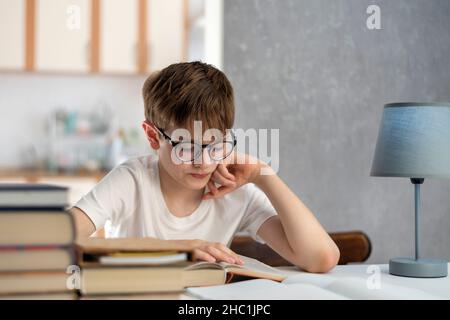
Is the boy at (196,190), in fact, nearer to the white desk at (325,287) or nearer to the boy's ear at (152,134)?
the boy's ear at (152,134)

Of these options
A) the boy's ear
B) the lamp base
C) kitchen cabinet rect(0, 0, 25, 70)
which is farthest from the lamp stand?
kitchen cabinet rect(0, 0, 25, 70)

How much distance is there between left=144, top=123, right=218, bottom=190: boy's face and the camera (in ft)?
3.76

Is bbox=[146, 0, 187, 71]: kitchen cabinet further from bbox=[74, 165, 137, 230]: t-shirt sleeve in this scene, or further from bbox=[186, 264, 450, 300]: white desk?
bbox=[186, 264, 450, 300]: white desk

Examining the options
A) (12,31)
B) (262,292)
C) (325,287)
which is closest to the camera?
(262,292)

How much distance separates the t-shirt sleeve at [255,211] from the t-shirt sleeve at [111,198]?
23 cm

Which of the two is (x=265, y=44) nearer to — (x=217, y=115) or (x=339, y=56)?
(x=339, y=56)

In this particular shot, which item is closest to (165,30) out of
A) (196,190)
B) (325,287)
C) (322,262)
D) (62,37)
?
(62,37)

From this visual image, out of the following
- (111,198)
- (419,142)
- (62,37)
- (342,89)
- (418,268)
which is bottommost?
(418,268)

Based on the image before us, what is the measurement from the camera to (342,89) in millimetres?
2146

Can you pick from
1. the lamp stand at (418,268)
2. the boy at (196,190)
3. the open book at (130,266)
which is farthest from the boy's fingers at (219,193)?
the open book at (130,266)

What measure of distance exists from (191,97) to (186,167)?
13 cm

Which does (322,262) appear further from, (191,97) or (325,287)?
(191,97)
